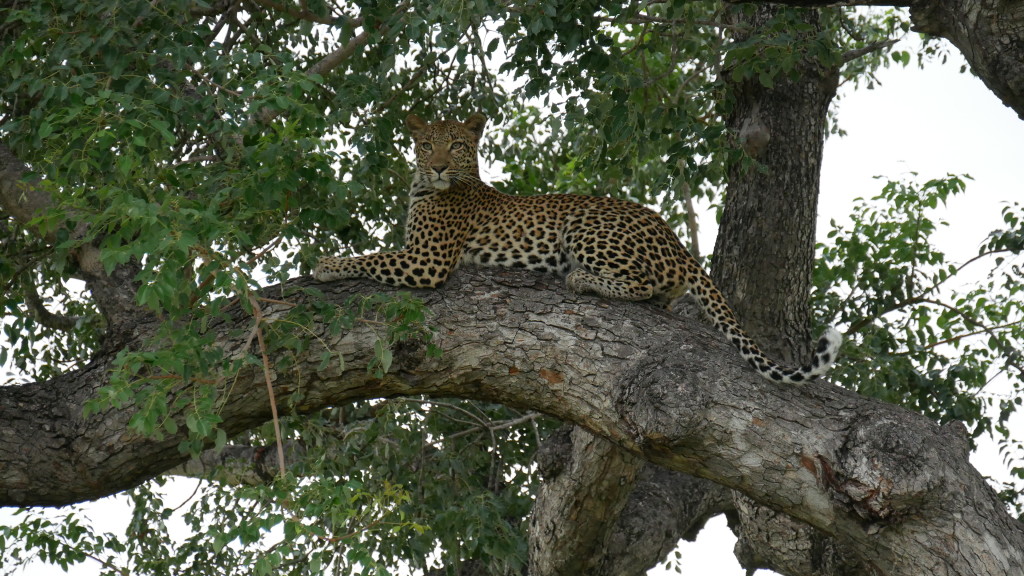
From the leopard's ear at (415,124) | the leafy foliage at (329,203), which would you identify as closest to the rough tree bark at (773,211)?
the leafy foliage at (329,203)

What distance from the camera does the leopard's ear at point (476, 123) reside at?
6.93m

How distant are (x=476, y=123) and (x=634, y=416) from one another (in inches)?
113

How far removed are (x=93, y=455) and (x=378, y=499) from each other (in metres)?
1.68

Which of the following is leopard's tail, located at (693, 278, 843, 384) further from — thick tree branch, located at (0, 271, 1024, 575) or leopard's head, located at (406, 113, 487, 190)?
leopard's head, located at (406, 113, 487, 190)

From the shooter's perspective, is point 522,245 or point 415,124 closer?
point 522,245

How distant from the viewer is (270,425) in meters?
7.78

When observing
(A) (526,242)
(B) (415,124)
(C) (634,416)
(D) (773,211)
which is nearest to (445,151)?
(B) (415,124)

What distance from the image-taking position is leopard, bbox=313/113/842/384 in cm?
557

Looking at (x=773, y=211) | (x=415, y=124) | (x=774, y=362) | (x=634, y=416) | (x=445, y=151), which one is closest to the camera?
(x=634, y=416)

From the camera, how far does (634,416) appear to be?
182 inches

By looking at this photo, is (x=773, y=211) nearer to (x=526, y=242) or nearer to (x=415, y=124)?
(x=526, y=242)

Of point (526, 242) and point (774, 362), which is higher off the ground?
point (526, 242)

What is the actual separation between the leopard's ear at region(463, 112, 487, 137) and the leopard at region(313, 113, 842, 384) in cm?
10

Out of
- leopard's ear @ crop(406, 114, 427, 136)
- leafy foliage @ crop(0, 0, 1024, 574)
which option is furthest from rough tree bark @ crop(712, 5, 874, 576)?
leopard's ear @ crop(406, 114, 427, 136)
